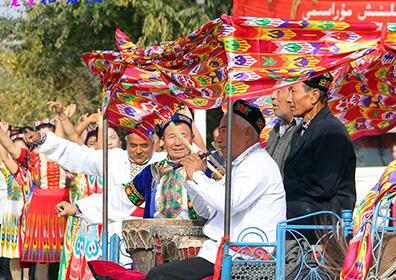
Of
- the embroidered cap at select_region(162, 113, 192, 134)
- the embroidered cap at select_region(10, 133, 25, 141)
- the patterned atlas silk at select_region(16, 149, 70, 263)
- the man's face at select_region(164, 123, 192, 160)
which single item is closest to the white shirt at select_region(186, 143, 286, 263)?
the man's face at select_region(164, 123, 192, 160)

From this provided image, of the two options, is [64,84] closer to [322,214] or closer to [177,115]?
[177,115]

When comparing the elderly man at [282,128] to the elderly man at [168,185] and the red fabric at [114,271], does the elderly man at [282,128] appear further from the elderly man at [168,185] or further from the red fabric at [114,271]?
the red fabric at [114,271]

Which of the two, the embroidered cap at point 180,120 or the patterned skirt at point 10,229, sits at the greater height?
the embroidered cap at point 180,120

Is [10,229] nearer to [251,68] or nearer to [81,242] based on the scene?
[81,242]

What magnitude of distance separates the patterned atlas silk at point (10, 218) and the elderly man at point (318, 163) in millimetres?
6749

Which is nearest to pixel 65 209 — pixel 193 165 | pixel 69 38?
pixel 193 165

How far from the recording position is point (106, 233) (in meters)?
8.90

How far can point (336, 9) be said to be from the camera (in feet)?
48.8

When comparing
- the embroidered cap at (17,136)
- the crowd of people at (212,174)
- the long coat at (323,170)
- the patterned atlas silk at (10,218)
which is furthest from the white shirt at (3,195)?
the long coat at (323,170)

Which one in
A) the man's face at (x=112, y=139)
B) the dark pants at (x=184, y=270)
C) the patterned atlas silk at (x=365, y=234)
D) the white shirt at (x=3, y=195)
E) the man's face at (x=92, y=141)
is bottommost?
the white shirt at (x=3, y=195)

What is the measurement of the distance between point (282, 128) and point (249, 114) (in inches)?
36.2

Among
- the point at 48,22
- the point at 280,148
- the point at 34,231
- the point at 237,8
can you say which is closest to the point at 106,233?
the point at 280,148

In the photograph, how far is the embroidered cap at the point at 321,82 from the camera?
7.41 m

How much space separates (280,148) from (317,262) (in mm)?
1165
